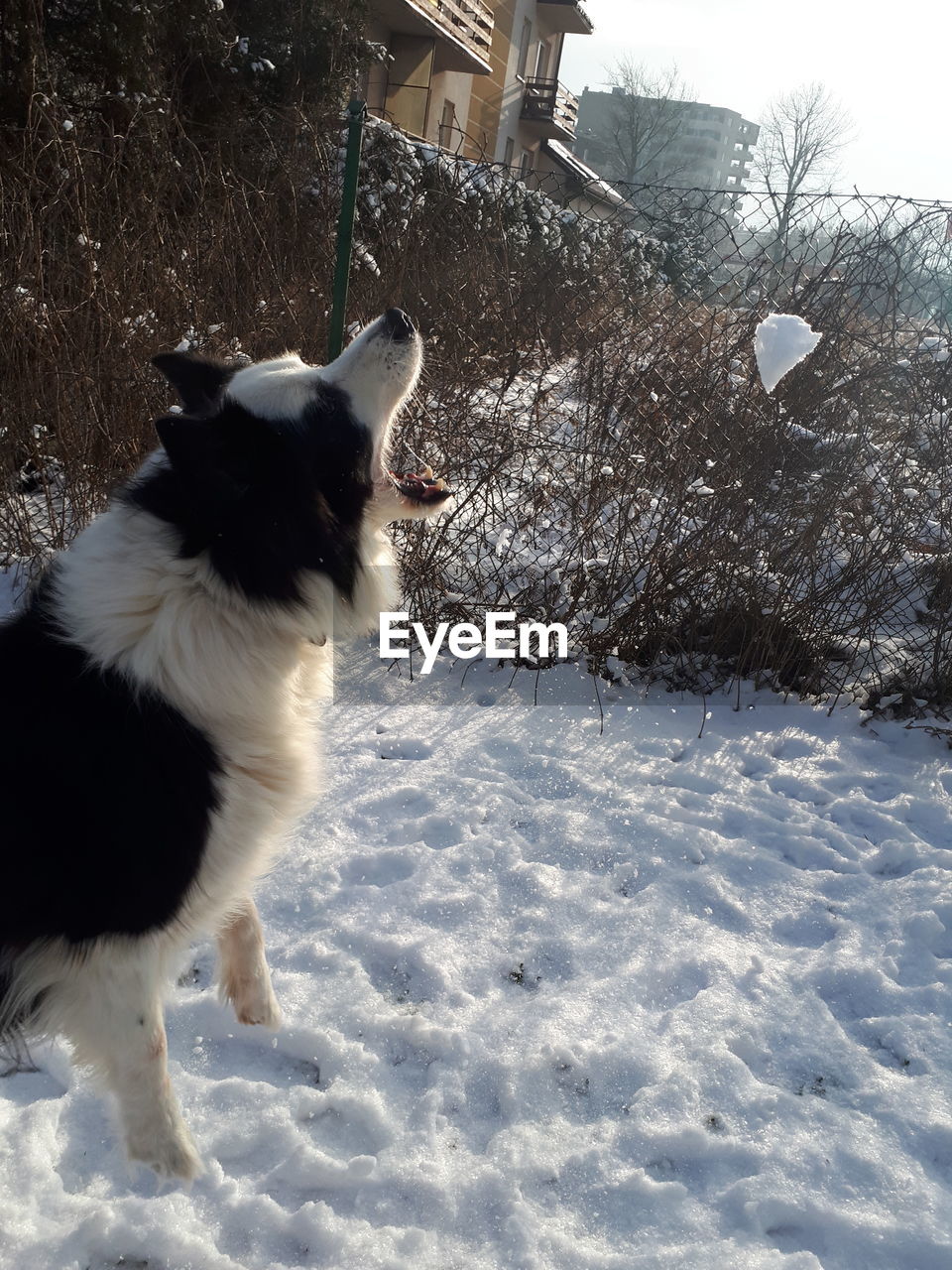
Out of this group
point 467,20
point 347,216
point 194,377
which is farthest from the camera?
point 467,20

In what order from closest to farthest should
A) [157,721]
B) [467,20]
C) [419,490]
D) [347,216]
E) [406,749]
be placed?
1. [157,721]
2. [419,490]
3. [406,749]
4. [347,216]
5. [467,20]

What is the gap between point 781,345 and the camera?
338 centimetres

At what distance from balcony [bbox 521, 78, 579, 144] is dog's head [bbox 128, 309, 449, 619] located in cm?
3250

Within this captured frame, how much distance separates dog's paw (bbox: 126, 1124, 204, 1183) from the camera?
196 cm

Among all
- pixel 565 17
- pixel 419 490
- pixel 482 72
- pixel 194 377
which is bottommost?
pixel 419 490

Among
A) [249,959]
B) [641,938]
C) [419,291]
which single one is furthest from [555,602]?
[249,959]

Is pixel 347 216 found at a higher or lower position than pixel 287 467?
higher

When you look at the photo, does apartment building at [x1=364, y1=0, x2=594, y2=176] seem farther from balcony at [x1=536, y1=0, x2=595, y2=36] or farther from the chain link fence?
the chain link fence

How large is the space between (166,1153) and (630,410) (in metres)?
3.82

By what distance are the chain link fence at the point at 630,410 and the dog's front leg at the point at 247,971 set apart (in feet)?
8.49

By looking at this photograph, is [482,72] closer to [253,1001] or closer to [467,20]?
[467,20]

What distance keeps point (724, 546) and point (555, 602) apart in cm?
93

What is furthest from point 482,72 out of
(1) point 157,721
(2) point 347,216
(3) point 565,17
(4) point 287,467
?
(1) point 157,721

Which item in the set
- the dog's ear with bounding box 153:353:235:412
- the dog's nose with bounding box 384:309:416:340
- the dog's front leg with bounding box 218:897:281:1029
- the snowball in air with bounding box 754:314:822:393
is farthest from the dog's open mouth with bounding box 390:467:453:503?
the snowball in air with bounding box 754:314:822:393
